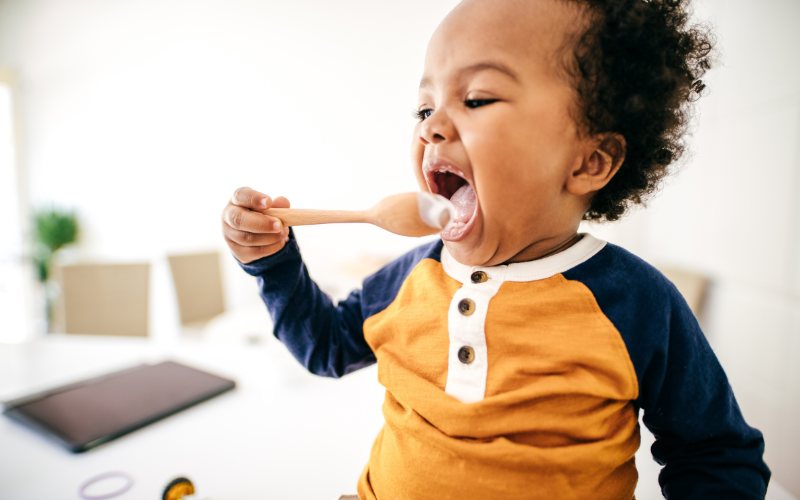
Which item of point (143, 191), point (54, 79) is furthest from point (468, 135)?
point (54, 79)

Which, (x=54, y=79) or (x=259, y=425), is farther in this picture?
(x=54, y=79)

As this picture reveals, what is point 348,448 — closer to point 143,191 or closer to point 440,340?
point 440,340

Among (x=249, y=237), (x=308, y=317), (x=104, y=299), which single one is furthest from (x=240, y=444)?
(x=104, y=299)

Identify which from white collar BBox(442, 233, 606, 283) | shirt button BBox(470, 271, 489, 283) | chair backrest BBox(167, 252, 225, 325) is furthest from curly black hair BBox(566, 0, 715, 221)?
chair backrest BBox(167, 252, 225, 325)

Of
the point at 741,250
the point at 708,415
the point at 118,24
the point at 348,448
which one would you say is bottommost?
the point at 348,448

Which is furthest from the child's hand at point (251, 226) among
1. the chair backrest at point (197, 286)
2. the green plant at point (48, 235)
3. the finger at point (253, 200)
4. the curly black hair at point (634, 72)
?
the green plant at point (48, 235)

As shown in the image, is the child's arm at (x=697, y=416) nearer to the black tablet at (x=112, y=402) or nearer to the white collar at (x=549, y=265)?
the white collar at (x=549, y=265)

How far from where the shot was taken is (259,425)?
2.39 feet

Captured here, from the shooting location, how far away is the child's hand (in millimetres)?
518

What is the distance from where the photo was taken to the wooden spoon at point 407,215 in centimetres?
42

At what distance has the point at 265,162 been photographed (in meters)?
3.22

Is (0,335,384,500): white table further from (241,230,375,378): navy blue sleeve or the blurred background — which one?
the blurred background

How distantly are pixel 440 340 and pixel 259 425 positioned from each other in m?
0.41

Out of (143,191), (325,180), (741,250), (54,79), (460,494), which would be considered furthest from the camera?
(54,79)
